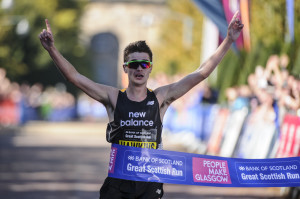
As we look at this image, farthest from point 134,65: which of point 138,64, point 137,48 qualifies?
point 137,48

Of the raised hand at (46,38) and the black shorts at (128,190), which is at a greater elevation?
the raised hand at (46,38)

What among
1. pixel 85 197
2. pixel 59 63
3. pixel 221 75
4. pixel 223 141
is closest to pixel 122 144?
pixel 59 63

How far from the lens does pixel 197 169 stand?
617 centimetres

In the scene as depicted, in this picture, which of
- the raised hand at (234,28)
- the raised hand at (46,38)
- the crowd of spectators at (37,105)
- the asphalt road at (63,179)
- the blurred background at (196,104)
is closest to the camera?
the raised hand at (46,38)

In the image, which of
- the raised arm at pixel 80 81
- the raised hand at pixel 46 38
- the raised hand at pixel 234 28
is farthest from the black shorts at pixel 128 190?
the raised hand at pixel 234 28

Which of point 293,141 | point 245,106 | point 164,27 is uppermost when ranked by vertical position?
point 164,27

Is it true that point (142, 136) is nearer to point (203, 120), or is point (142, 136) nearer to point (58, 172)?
point (58, 172)

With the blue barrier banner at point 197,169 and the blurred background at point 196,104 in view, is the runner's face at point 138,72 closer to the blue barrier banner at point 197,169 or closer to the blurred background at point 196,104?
the blue barrier banner at point 197,169

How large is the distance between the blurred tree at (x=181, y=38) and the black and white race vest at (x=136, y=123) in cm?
3676

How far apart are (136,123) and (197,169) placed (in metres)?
0.63

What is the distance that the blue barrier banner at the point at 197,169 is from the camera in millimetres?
6004

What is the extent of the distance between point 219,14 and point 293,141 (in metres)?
2.22

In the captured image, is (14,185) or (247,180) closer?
(247,180)

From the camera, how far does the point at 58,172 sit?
15781 millimetres
